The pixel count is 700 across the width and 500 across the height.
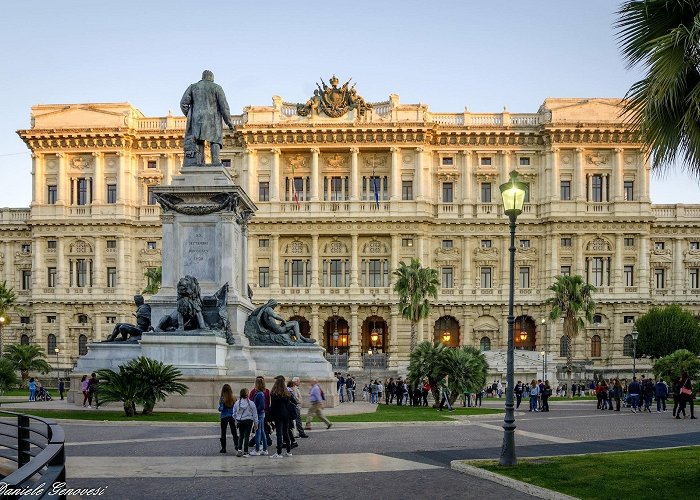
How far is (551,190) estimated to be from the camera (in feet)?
255

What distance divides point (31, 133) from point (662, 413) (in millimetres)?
62968

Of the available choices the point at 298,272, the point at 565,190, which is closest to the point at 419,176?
the point at 565,190

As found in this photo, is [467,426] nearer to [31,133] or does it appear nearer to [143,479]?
[143,479]

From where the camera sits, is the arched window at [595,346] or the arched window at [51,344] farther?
the arched window at [51,344]

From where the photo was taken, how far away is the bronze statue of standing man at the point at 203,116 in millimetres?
31688

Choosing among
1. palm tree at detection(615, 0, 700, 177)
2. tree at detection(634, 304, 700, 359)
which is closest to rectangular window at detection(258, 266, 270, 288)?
tree at detection(634, 304, 700, 359)

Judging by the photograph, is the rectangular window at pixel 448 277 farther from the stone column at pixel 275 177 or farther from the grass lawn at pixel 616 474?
the grass lawn at pixel 616 474

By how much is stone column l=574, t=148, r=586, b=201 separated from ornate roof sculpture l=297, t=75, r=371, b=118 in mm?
19691

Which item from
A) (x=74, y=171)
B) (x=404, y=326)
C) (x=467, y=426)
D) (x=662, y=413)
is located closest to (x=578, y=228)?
(x=404, y=326)

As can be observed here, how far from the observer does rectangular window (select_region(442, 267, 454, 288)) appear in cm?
7875

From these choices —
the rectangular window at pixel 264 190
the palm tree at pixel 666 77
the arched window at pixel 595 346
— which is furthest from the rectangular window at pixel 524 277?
the palm tree at pixel 666 77

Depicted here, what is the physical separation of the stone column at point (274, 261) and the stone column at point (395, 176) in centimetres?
1124

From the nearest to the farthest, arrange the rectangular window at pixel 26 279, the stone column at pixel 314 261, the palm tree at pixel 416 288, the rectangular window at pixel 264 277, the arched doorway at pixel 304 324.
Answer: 1. the palm tree at pixel 416 288
2. the stone column at pixel 314 261
3. the arched doorway at pixel 304 324
4. the rectangular window at pixel 264 277
5. the rectangular window at pixel 26 279

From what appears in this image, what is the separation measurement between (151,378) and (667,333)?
53.2 metres
